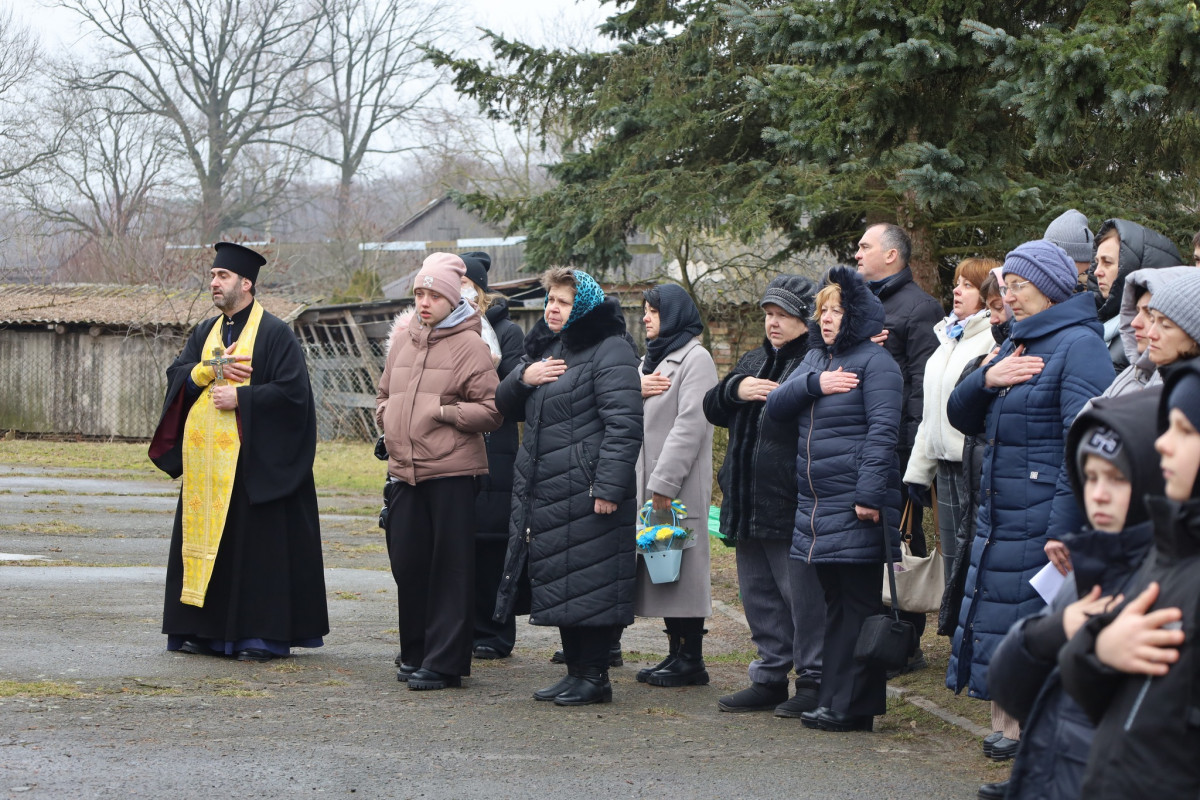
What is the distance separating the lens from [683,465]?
21.7 ft

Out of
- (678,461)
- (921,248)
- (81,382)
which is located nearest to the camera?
(678,461)

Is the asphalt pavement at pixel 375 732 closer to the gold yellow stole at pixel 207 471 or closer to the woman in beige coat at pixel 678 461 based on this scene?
the woman in beige coat at pixel 678 461

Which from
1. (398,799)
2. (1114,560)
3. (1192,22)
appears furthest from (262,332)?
(1114,560)

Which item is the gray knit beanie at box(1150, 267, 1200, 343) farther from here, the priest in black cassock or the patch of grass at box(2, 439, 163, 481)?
the patch of grass at box(2, 439, 163, 481)

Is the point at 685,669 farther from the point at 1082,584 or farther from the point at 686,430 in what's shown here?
the point at 1082,584

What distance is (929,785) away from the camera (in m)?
4.92

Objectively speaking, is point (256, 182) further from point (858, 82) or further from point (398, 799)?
point (398, 799)

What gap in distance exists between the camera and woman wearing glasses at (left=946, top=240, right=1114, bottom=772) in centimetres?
478

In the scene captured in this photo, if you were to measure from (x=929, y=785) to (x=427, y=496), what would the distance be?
2.81 m

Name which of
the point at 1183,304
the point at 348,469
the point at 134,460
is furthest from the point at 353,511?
the point at 1183,304

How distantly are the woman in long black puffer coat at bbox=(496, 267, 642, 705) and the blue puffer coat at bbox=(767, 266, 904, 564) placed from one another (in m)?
0.76

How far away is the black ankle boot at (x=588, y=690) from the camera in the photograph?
6.11m

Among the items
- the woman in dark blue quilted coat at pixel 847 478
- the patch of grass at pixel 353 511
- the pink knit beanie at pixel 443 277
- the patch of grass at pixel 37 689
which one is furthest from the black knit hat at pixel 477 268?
the patch of grass at pixel 353 511

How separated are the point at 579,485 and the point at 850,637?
4.60ft
